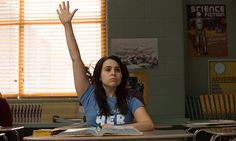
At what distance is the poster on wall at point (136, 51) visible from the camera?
174 inches

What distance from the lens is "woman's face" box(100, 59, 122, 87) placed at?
228cm

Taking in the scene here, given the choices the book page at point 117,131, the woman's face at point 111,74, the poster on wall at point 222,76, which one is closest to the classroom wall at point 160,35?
the poster on wall at point 222,76

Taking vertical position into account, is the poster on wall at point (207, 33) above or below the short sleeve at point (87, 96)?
above

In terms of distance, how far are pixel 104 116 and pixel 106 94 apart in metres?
0.17

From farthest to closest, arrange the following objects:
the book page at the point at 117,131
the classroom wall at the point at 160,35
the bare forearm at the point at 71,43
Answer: the classroom wall at the point at 160,35 → the bare forearm at the point at 71,43 → the book page at the point at 117,131

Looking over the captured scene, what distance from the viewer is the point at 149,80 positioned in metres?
4.41

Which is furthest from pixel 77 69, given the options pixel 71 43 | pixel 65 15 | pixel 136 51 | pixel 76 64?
pixel 136 51

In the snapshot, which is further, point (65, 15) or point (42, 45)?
point (42, 45)

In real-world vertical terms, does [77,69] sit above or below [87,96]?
above

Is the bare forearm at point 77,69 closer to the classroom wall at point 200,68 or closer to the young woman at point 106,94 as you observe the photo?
the young woman at point 106,94

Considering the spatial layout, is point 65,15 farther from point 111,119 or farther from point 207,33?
point 207,33

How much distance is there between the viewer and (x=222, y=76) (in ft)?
15.0

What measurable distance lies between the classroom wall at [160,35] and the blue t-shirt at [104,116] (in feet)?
6.67

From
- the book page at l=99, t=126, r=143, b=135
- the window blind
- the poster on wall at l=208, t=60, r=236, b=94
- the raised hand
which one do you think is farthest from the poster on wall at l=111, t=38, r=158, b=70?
the book page at l=99, t=126, r=143, b=135
